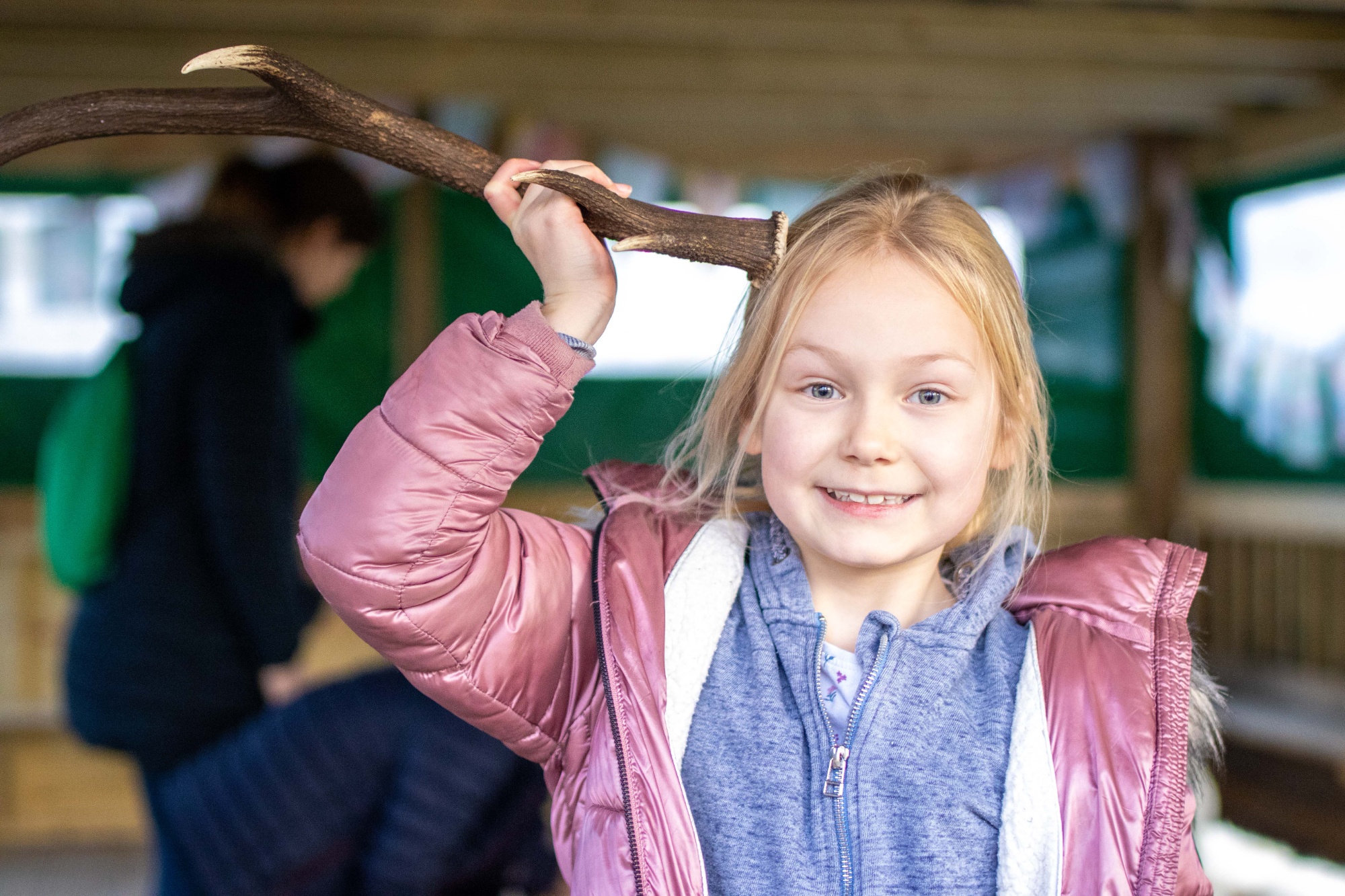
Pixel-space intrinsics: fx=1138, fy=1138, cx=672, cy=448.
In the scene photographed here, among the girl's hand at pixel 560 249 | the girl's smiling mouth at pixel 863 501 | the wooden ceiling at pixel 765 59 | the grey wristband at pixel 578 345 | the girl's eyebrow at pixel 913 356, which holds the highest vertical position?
the wooden ceiling at pixel 765 59

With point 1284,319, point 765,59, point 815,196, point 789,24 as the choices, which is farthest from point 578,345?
point 1284,319

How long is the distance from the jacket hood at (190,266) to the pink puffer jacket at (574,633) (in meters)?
1.04

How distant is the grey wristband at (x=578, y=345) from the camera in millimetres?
1013

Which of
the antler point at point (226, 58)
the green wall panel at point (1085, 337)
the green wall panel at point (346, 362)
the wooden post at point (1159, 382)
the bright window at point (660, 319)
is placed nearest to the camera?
the antler point at point (226, 58)

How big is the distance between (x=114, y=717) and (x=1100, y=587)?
57.9 inches

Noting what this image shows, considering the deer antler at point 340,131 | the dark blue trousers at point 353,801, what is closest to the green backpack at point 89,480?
the dark blue trousers at point 353,801

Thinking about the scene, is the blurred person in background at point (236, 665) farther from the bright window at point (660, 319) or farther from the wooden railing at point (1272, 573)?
the wooden railing at point (1272, 573)

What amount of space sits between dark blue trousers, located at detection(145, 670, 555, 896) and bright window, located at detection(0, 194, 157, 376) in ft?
9.16

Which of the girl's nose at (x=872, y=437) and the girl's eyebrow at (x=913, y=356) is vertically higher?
the girl's eyebrow at (x=913, y=356)

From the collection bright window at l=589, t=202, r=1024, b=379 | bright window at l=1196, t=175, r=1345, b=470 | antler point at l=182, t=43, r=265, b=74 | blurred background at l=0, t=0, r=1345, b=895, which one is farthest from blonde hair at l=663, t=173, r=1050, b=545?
bright window at l=589, t=202, r=1024, b=379

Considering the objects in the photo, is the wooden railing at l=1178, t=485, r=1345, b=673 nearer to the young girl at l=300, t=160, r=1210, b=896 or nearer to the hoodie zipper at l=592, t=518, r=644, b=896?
the young girl at l=300, t=160, r=1210, b=896

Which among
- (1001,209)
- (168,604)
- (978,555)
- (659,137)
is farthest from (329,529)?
(1001,209)

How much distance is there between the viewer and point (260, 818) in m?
1.66

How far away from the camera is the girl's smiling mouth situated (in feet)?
3.67
